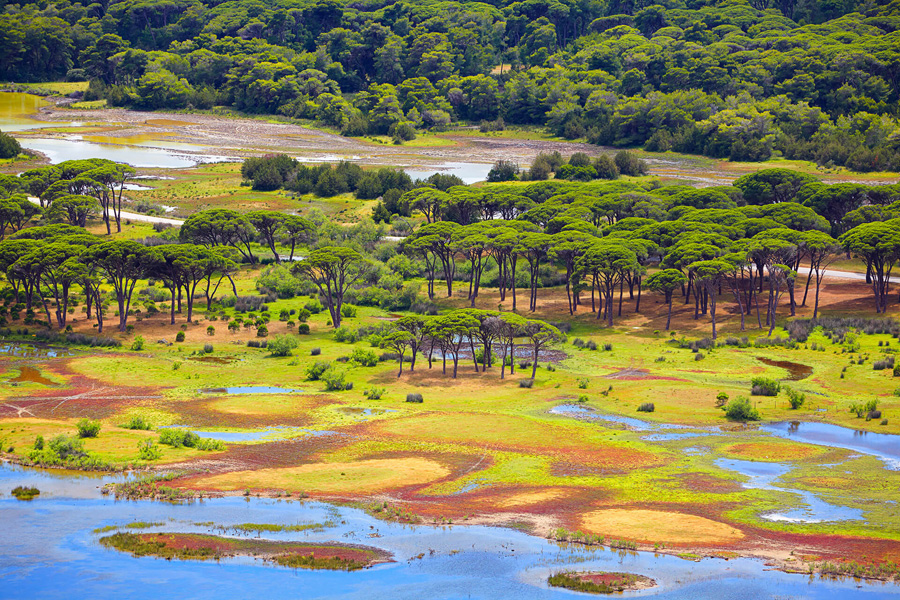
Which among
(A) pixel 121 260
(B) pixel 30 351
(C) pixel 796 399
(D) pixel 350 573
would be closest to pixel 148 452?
(D) pixel 350 573

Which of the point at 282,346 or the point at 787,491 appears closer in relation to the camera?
the point at 787,491

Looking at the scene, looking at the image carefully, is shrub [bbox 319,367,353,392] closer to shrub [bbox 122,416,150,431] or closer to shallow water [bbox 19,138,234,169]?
shrub [bbox 122,416,150,431]

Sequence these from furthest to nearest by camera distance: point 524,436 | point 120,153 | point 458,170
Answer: point 120,153
point 458,170
point 524,436

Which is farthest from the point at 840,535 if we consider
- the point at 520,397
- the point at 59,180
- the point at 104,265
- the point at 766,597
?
the point at 59,180

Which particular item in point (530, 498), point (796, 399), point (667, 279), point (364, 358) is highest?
point (667, 279)

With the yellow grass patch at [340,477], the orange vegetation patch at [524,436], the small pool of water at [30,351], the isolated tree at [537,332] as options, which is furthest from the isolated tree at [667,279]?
the small pool of water at [30,351]

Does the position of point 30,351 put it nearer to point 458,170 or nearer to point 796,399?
point 796,399

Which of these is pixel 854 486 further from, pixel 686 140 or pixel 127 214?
pixel 686 140

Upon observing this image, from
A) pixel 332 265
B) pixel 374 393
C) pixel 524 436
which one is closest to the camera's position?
pixel 524 436

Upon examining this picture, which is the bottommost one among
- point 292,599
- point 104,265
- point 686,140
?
point 292,599
